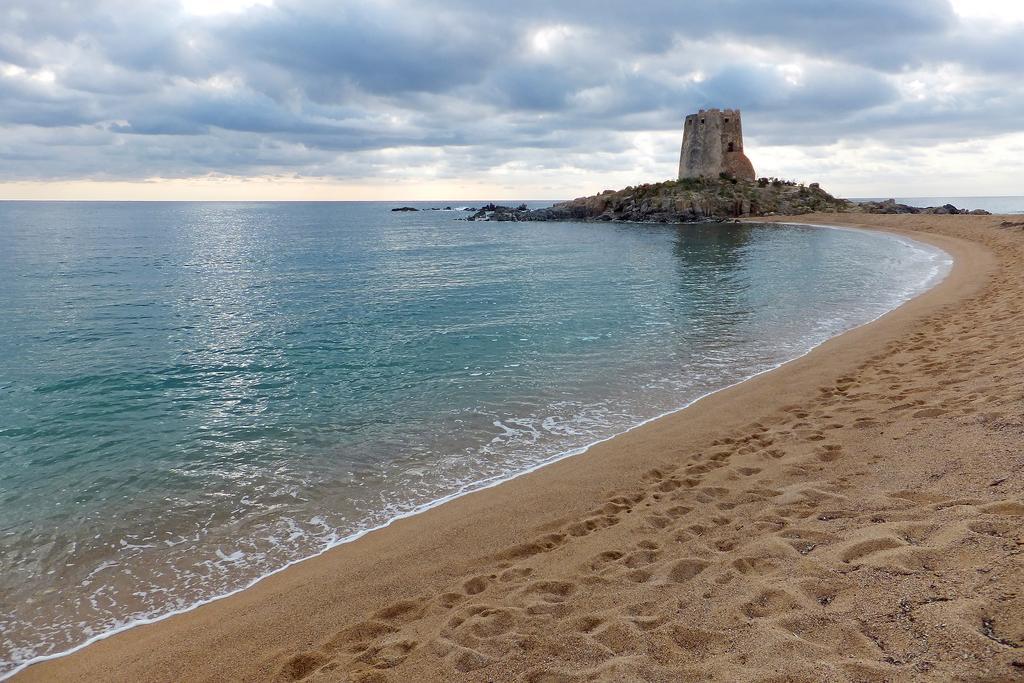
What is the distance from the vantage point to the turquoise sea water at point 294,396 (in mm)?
6711

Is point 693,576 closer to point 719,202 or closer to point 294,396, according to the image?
point 294,396

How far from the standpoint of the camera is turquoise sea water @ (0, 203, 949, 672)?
6711mm

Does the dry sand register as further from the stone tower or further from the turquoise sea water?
the stone tower

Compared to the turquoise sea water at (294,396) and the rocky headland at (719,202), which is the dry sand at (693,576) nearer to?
the turquoise sea water at (294,396)

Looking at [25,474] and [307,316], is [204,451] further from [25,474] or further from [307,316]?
[307,316]

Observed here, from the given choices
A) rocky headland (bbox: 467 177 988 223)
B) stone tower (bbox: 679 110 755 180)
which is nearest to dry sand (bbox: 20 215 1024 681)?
rocky headland (bbox: 467 177 988 223)

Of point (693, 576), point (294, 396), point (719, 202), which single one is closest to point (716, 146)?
point (719, 202)

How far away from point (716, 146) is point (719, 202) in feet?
41.9

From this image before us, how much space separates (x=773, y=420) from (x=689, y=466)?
2.41 metres

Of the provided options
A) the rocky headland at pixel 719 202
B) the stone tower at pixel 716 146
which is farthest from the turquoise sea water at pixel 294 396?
the stone tower at pixel 716 146

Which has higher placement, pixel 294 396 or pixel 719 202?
pixel 719 202

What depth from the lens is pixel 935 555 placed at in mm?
4109

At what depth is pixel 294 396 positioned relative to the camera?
1211cm

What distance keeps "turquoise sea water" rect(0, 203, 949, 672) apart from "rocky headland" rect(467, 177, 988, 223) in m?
49.3
